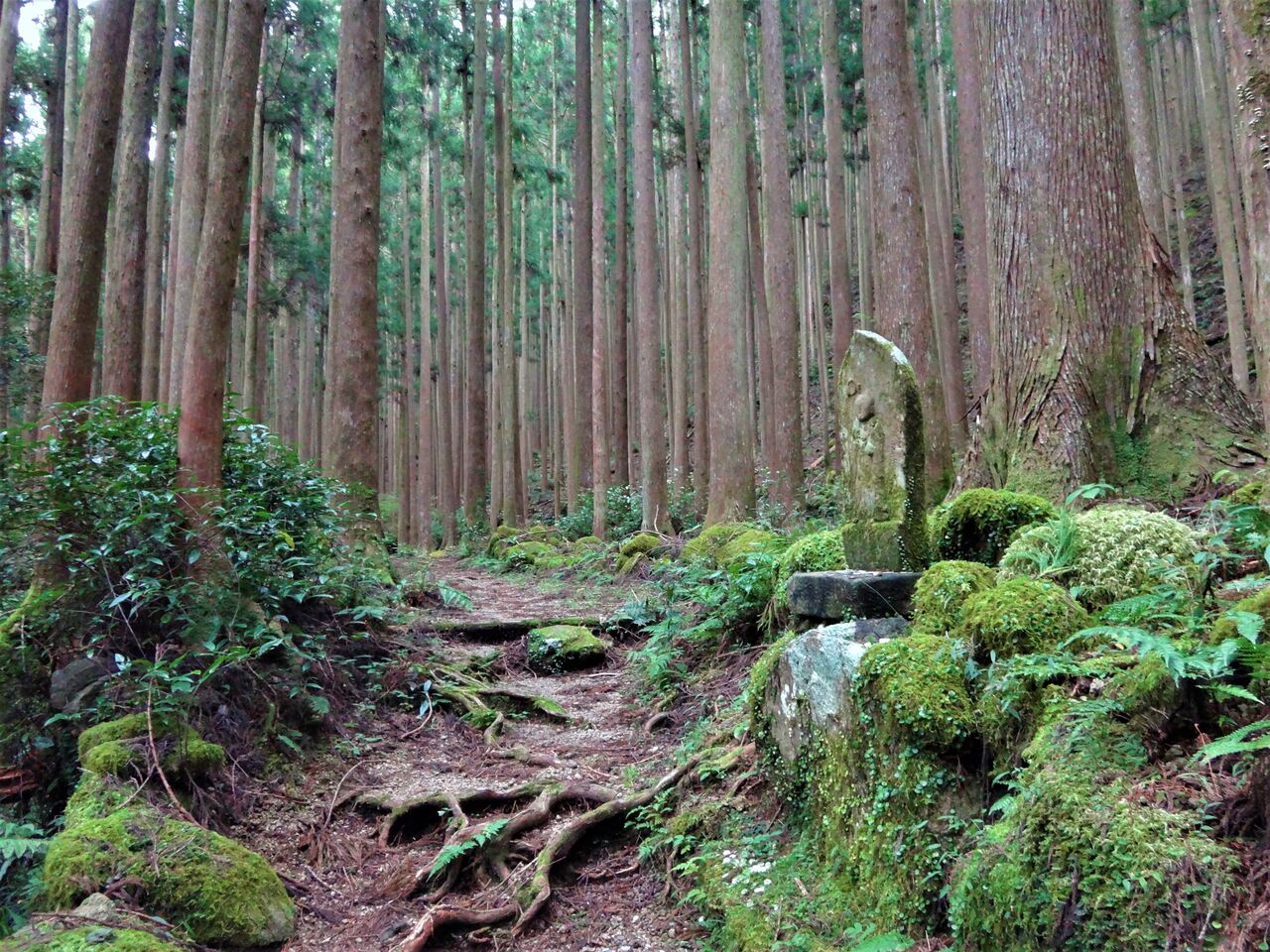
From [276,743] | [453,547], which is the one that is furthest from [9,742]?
[453,547]

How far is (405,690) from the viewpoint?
6.15 metres

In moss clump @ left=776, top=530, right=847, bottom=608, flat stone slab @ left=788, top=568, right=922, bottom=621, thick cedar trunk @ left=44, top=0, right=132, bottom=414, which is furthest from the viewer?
thick cedar trunk @ left=44, top=0, right=132, bottom=414

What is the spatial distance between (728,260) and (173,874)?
29.5 ft

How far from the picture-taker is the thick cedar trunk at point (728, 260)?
33.9 ft

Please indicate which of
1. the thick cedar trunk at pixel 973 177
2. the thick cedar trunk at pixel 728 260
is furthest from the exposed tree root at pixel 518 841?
the thick cedar trunk at pixel 973 177

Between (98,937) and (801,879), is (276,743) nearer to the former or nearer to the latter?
(98,937)

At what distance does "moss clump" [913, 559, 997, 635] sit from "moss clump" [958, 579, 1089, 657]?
27 cm

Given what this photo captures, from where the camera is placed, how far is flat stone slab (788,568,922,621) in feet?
13.2

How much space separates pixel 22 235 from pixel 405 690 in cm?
3657

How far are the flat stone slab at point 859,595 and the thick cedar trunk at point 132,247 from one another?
266 inches

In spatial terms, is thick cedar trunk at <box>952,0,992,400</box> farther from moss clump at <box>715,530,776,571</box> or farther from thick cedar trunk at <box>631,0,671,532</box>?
moss clump at <box>715,530,776,571</box>

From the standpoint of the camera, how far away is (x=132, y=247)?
808 centimetres

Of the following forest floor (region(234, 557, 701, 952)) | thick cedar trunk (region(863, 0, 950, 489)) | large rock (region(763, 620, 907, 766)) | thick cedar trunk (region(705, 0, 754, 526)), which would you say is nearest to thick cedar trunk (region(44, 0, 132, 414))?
forest floor (region(234, 557, 701, 952))

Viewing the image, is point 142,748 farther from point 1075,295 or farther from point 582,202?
point 582,202
